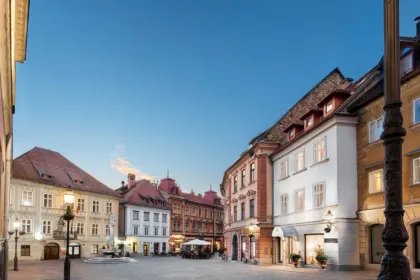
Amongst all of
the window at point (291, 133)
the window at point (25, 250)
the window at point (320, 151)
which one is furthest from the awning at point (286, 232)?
the window at point (25, 250)

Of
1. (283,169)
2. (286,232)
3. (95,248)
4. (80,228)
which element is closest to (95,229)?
(95,248)

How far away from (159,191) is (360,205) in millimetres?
62864

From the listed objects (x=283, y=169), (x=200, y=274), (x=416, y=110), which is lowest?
(x=200, y=274)

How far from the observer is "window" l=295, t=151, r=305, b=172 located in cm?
3267

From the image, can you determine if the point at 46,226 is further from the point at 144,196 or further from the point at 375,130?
the point at 375,130

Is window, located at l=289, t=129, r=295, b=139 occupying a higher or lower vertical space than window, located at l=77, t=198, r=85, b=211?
higher

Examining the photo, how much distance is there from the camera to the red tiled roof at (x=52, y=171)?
5447 centimetres

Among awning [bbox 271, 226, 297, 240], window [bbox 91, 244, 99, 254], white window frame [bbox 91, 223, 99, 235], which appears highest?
awning [bbox 271, 226, 297, 240]

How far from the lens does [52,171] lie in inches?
2315

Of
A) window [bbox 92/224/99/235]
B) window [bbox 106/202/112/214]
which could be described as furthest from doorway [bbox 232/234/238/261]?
window [bbox 106/202/112/214]

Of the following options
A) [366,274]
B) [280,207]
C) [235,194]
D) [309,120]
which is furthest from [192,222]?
[366,274]

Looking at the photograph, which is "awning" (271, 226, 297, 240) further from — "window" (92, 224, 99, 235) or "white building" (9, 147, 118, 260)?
"window" (92, 224, 99, 235)

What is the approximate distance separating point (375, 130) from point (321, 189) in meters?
5.66

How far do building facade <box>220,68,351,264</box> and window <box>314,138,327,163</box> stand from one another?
30.6 ft
